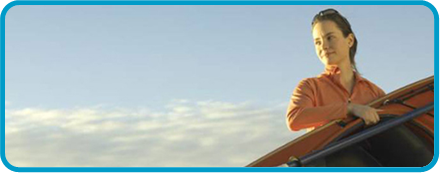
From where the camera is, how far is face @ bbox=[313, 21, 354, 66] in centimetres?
228

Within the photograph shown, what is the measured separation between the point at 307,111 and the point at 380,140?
39 cm

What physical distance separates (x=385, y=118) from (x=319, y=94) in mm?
293

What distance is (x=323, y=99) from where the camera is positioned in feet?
7.30

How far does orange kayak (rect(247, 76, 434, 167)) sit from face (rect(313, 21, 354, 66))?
8.6 inches

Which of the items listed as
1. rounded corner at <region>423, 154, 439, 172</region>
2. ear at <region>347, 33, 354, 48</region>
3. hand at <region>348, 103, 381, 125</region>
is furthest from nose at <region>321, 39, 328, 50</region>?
rounded corner at <region>423, 154, 439, 172</region>

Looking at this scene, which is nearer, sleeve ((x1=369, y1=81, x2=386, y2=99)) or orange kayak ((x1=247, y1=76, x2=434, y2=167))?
orange kayak ((x1=247, y1=76, x2=434, y2=167))

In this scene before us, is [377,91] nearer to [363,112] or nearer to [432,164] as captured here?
[363,112]

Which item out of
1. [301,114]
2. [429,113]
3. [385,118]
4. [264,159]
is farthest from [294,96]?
[429,113]

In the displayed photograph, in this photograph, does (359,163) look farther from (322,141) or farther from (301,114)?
(301,114)

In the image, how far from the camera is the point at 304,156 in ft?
7.04

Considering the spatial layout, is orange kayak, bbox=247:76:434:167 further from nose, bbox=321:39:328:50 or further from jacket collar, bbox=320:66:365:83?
nose, bbox=321:39:328:50

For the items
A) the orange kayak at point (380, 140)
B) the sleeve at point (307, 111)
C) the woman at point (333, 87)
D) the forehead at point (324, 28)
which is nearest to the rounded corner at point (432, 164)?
the orange kayak at point (380, 140)

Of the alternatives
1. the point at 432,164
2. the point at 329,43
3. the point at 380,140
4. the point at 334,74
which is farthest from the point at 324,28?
the point at 432,164

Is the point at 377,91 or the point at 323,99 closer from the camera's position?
the point at 323,99
